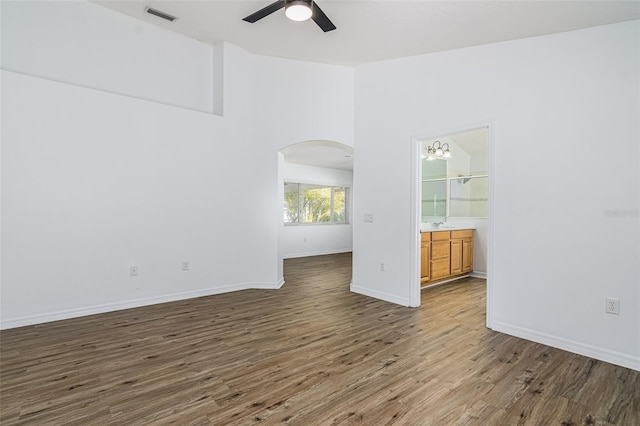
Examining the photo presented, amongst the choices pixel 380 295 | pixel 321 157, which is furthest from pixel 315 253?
pixel 380 295

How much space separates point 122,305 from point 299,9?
3621mm

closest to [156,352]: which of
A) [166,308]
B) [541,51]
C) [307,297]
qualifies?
[166,308]

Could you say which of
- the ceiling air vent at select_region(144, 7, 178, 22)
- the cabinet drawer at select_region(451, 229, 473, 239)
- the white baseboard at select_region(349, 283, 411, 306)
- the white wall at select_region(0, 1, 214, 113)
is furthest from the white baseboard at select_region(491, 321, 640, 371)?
the ceiling air vent at select_region(144, 7, 178, 22)

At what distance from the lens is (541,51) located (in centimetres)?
296

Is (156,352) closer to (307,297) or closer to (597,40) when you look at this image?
(307,297)

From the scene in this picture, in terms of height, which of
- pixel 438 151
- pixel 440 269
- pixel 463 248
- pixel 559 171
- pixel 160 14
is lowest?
pixel 440 269

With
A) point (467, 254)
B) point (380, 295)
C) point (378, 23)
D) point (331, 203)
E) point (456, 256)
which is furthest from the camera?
point (331, 203)

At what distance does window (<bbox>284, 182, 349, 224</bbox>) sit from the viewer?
8.73 m

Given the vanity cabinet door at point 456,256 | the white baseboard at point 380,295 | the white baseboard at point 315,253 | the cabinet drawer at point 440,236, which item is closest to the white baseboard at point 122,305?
the white baseboard at point 380,295

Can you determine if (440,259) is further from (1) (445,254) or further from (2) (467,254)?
(2) (467,254)

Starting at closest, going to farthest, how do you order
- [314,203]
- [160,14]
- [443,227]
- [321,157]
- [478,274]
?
[160,14]
[443,227]
[478,274]
[321,157]
[314,203]

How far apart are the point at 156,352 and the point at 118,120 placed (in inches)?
104

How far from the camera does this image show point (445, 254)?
5.14 metres

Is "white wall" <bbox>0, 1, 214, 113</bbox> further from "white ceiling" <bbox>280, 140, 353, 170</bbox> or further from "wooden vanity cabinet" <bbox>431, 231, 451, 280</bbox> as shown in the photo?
"wooden vanity cabinet" <bbox>431, 231, 451, 280</bbox>
